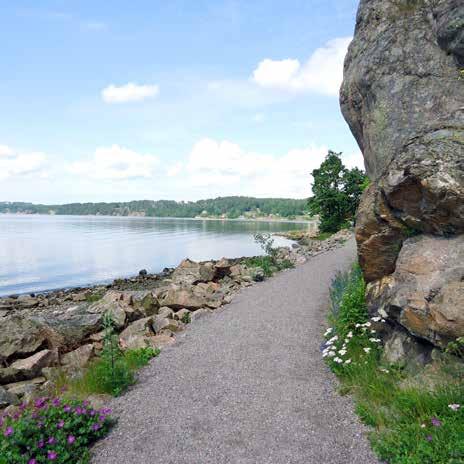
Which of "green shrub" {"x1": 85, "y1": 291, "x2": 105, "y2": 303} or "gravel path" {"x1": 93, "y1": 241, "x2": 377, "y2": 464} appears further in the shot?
"green shrub" {"x1": 85, "y1": 291, "x2": 105, "y2": 303}

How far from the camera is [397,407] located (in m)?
5.62

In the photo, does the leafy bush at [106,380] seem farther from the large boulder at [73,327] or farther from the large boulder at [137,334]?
the large boulder at [73,327]

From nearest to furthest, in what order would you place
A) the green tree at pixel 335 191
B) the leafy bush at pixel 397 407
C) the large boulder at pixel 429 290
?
the leafy bush at pixel 397 407 → the large boulder at pixel 429 290 → the green tree at pixel 335 191

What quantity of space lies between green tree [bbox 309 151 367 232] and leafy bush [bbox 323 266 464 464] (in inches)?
1680

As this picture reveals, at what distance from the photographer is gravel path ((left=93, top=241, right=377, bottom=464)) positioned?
17.9ft

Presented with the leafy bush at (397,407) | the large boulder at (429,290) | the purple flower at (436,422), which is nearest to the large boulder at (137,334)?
the leafy bush at (397,407)

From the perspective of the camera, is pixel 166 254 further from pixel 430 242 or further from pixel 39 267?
pixel 430 242

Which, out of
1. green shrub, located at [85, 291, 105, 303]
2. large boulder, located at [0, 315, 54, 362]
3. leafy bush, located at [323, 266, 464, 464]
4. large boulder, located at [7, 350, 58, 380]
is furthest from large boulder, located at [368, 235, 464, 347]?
green shrub, located at [85, 291, 105, 303]

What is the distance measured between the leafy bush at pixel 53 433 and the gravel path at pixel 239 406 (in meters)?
0.29

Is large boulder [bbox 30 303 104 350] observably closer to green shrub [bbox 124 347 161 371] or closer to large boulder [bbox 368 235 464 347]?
green shrub [bbox 124 347 161 371]

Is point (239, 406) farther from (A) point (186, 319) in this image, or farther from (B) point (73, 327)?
(B) point (73, 327)

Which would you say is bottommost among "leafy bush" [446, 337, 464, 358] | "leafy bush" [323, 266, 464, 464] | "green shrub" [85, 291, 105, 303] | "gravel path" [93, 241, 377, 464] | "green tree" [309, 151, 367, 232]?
"green shrub" [85, 291, 105, 303]

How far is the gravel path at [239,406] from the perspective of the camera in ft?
A: 17.9

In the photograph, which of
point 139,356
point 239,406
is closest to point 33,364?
point 139,356
